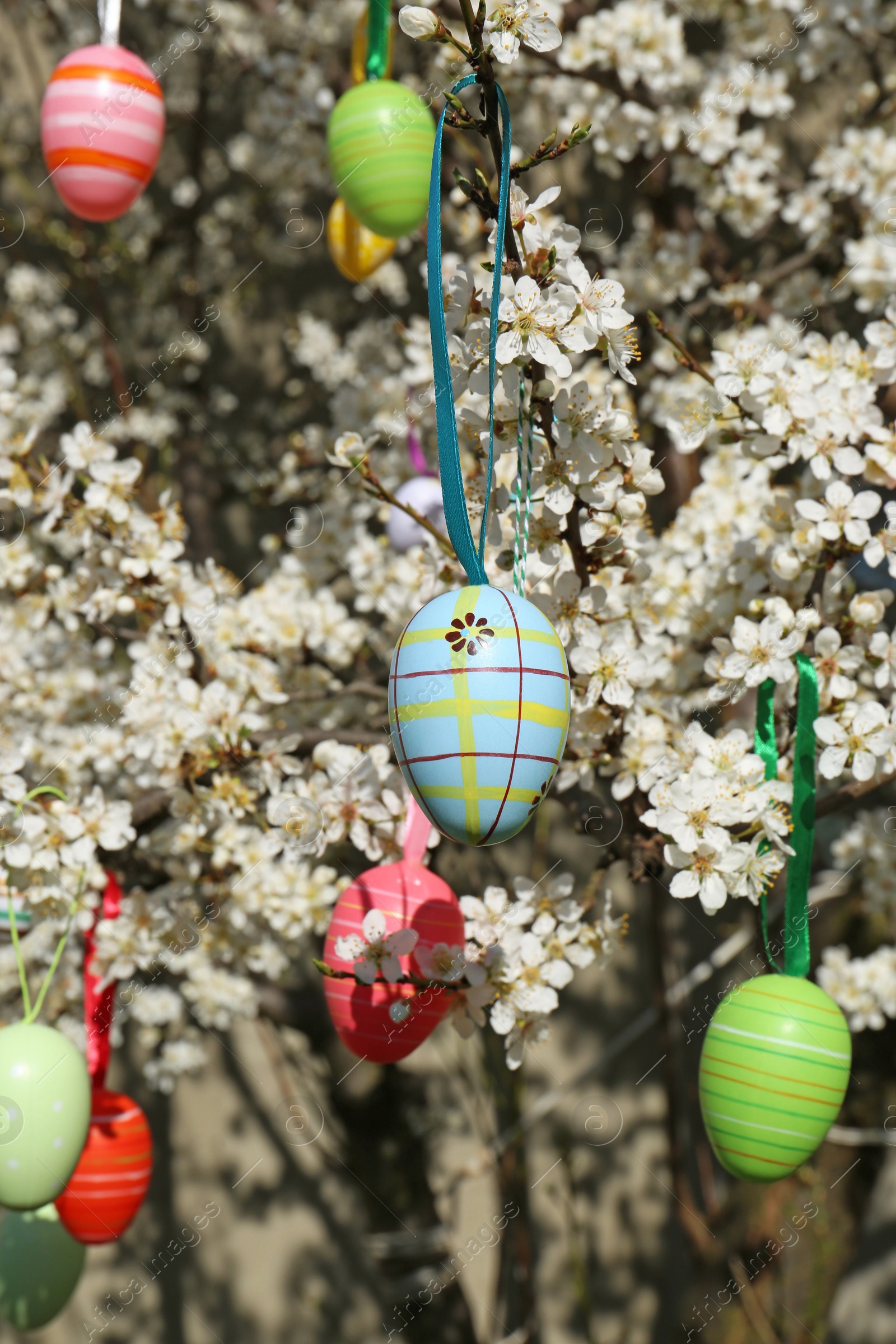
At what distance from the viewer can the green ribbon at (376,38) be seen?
5.99ft

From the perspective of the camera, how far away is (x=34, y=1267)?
169 centimetres

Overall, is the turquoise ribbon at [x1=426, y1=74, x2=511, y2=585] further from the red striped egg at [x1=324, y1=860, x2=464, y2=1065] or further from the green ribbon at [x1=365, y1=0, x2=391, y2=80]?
the green ribbon at [x1=365, y1=0, x2=391, y2=80]

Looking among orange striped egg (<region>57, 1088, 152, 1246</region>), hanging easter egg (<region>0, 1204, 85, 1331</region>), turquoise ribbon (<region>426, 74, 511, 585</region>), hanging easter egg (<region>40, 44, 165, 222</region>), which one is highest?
hanging easter egg (<region>40, 44, 165, 222</region>)

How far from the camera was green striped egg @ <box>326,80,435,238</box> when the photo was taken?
5.38 feet

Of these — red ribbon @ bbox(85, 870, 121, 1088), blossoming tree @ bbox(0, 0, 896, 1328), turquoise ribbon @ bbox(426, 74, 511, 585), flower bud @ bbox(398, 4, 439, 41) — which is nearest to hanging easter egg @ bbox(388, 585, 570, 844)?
turquoise ribbon @ bbox(426, 74, 511, 585)

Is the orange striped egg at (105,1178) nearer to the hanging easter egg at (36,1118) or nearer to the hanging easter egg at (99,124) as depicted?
the hanging easter egg at (36,1118)

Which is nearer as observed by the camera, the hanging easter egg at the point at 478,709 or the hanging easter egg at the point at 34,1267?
the hanging easter egg at the point at 478,709

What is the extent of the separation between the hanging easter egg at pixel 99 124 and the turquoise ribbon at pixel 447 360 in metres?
1.00

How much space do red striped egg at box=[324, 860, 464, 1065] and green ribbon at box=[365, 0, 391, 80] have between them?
4.85 feet

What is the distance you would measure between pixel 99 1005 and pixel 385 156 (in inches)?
59.7

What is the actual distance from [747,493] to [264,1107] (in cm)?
281

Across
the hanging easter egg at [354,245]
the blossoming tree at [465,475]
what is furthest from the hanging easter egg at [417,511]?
the hanging easter egg at [354,245]

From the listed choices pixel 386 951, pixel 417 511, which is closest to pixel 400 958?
pixel 386 951

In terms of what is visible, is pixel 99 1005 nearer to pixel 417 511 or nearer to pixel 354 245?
pixel 417 511
